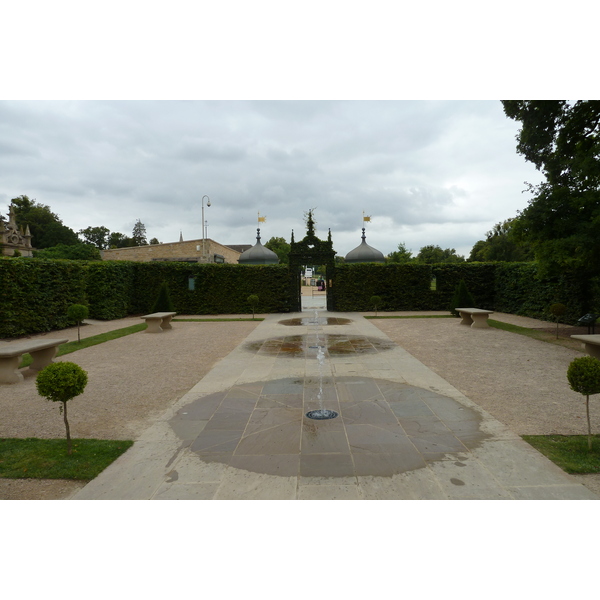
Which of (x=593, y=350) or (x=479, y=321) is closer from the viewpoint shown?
(x=593, y=350)

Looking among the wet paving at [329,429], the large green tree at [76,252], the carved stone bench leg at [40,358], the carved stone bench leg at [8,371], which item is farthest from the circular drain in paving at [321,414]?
the large green tree at [76,252]

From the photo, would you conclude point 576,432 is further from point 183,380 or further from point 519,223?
point 519,223

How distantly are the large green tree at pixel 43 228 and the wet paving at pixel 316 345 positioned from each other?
63884 mm

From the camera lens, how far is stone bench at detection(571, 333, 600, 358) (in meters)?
8.69

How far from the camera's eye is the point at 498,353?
1060 cm

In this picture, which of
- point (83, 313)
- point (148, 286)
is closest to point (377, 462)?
point (83, 313)

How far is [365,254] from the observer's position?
34656 mm

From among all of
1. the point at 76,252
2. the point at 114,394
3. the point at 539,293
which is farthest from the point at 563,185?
the point at 76,252

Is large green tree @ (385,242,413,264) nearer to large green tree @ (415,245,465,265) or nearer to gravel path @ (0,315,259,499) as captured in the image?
large green tree @ (415,245,465,265)

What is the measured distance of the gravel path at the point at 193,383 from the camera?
5.47 m

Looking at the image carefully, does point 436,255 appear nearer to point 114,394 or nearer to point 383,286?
point 383,286

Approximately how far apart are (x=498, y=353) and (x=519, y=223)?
4.53m

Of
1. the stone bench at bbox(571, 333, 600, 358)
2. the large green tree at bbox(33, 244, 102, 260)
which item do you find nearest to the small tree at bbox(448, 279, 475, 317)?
the stone bench at bbox(571, 333, 600, 358)

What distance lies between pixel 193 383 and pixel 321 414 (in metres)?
3.26
